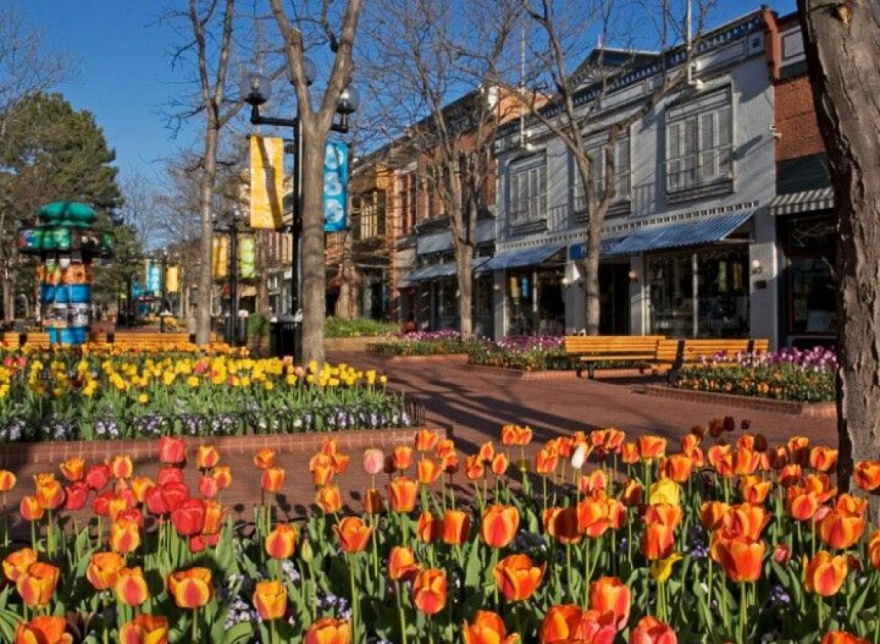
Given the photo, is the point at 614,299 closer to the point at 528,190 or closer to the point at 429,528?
the point at 528,190

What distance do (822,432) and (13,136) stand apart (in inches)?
1253

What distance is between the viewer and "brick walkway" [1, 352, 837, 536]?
7.48 m

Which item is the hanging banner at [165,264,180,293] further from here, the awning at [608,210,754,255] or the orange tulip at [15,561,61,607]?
the orange tulip at [15,561,61,607]

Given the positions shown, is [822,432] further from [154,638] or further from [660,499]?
[154,638]

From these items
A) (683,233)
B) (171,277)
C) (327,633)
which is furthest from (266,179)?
(171,277)

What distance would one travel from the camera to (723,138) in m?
24.5

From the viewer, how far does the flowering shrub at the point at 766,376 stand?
1324cm

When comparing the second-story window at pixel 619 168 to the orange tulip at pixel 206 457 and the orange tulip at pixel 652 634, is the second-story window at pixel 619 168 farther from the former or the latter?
the orange tulip at pixel 652 634

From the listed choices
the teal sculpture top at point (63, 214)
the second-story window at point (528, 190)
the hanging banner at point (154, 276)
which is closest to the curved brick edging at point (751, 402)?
the teal sculpture top at point (63, 214)

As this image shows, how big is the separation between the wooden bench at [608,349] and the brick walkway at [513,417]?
2.27 feet

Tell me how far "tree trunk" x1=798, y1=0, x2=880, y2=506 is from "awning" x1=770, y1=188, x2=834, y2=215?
17432 millimetres

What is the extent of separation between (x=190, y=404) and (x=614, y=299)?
77.2 ft

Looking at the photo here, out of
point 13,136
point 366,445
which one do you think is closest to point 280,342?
point 366,445

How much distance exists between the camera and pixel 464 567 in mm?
3389
